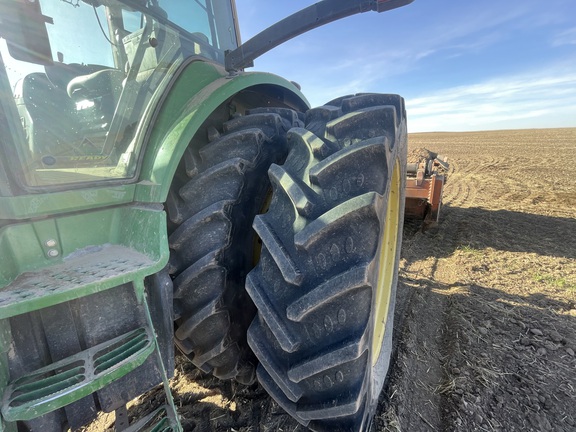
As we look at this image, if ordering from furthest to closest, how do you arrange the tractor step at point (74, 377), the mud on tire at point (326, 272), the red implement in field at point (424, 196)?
the red implement in field at point (424, 196) < the mud on tire at point (326, 272) < the tractor step at point (74, 377)

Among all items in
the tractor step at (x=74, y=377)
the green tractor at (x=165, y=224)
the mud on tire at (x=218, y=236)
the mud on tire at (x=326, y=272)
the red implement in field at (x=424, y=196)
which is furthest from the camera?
the red implement in field at (x=424, y=196)

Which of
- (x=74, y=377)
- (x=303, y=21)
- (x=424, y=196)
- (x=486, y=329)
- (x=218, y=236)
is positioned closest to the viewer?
(x=74, y=377)

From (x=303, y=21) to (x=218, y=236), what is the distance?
108 centimetres

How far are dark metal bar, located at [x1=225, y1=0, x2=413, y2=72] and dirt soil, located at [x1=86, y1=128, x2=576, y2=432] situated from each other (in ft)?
6.19

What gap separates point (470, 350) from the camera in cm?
228

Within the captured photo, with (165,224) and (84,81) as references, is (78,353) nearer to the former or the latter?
(165,224)

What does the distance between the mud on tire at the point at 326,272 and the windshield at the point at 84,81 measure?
0.70 m

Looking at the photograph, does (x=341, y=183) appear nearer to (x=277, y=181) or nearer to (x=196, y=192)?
(x=277, y=181)

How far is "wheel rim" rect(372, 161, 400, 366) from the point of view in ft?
5.67

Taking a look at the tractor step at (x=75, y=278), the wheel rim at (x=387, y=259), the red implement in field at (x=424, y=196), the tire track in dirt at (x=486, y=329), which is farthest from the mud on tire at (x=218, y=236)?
the red implement in field at (x=424, y=196)

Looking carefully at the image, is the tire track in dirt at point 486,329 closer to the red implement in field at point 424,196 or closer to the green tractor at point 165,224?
the red implement in field at point 424,196

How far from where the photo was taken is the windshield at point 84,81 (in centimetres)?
102

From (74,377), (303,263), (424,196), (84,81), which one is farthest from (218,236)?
(424,196)

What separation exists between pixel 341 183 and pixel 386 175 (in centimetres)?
17
